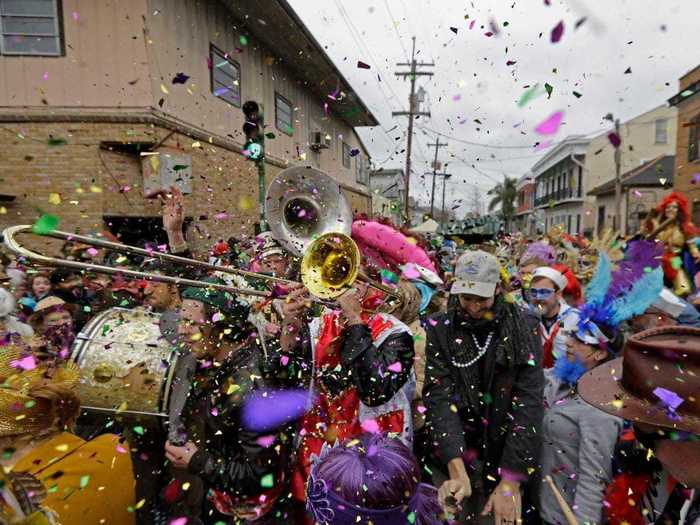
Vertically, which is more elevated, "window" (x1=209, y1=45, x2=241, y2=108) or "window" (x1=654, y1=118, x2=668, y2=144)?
"window" (x1=654, y1=118, x2=668, y2=144)

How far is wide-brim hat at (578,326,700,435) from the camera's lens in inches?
50.1

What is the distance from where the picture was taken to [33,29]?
7453 mm

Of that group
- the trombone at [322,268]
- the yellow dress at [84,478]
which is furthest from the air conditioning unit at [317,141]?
the yellow dress at [84,478]

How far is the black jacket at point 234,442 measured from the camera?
190cm

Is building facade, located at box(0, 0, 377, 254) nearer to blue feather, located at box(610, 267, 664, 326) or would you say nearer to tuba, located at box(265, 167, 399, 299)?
tuba, located at box(265, 167, 399, 299)

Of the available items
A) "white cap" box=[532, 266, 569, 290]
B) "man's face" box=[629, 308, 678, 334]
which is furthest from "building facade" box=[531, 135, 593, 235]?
"man's face" box=[629, 308, 678, 334]

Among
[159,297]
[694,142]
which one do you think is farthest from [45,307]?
[694,142]

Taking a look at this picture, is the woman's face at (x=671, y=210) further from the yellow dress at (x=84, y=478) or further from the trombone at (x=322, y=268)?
the yellow dress at (x=84, y=478)

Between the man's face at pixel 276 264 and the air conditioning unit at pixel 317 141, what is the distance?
1307 cm

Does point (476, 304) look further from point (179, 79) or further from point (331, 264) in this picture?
point (179, 79)

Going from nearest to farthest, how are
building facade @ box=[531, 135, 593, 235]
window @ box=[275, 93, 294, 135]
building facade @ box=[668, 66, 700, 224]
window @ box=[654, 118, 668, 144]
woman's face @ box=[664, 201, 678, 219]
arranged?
woman's face @ box=[664, 201, 678, 219] → window @ box=[275, 93, 294, 135] → building facade @ box=[668, 66, 700, 224] → window @ box=[654, 118, 668, 144] → building facade @ box=[531, 135, 593, 235]

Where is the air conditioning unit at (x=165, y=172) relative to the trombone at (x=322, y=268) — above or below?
above

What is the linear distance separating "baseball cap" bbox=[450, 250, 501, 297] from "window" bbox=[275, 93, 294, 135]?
38.2ft

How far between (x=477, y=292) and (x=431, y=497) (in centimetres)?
101
